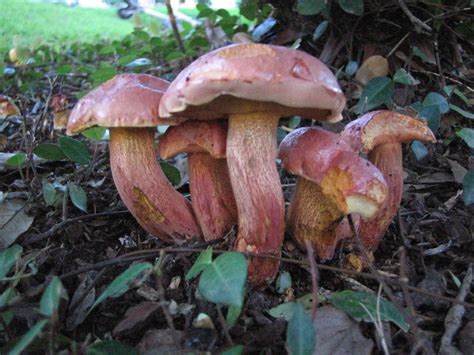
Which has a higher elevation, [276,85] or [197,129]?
[276,85]

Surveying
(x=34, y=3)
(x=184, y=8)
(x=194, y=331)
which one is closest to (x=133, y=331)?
(x=194, y=331)

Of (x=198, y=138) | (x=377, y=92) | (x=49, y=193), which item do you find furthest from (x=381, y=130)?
(x=49, y=193)

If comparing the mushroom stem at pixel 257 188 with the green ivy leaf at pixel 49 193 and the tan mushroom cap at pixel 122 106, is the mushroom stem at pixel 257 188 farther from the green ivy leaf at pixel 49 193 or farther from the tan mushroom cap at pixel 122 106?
the green ivy leaf at pixel 49 193

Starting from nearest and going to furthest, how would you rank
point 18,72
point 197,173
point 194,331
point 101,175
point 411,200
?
1. point 194,331
2. point 197,173
3. point 411,200
4. point 101,175
5. point 18,72

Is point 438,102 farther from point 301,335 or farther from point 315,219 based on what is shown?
point 301,335

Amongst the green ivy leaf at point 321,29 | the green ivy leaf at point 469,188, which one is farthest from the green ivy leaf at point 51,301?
the green ivy leaf at point 321,29

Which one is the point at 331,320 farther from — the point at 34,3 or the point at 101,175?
the point at 34,3

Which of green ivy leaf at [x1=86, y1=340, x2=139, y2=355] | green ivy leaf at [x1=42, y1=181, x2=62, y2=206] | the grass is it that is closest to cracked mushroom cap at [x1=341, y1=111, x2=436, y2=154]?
green ivy leaf at [x1=86, y1=340, x2=139, y2=355]

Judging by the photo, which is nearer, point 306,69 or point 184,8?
point 306,69
